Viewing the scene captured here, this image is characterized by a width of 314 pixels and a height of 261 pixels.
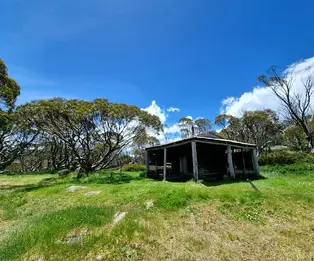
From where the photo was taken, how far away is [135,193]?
1054 cm

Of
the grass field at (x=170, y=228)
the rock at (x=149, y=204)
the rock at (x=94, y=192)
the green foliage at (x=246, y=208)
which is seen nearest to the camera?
the grass field at (x=170, y=228)

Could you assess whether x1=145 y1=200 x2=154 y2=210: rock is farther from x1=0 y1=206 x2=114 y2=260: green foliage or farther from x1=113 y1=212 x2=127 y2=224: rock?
x1=0 y1=206 x2=114 y2=260: green foliage

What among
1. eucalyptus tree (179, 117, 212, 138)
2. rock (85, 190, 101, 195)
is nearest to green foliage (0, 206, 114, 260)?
rock (85, 190, 101, 195)

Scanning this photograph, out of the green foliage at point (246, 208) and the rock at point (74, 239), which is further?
the green foliage at point (246, 208)

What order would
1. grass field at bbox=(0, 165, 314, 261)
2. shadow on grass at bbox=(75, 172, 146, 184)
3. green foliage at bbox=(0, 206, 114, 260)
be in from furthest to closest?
shadow on grass at bbox=(75, 172, 146, 184) → green foliage at bbox=(0, 206, 114, 260) → grass field at bbox=(0, 165, 314, 261)

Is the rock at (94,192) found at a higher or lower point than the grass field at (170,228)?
higher

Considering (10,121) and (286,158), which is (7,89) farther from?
(286,158)

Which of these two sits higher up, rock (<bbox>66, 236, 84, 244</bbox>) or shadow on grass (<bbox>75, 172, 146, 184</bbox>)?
shadow on grass (<bbox>75, 172, 146, 184</bbox>)

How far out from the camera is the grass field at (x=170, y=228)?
222 inches

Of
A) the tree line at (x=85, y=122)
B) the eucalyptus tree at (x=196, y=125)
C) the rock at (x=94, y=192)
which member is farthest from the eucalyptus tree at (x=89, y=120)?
the eucalyptus tree at (x=196, y=125)

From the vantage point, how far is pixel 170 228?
6.85 meters

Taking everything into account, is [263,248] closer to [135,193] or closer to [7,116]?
[135,193]

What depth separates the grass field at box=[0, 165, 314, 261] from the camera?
222 inches

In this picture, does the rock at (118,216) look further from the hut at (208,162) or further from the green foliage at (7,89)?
the green foliage at (7,89)
